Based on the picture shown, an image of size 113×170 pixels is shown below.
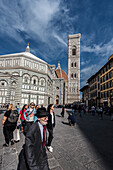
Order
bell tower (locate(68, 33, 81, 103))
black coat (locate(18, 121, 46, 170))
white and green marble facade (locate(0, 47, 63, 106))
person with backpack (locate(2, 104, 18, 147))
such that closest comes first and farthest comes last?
black coat (locate(18, 121, 46, 170)) → person with backpack (locate(2, 104, 18, 147)) → white and green marble facade (locate(0, 47, 63, 106)) → bell tower (locate(68, 33, 81, 103))

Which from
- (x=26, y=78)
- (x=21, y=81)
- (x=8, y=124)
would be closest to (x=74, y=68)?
(x=26, y=78)

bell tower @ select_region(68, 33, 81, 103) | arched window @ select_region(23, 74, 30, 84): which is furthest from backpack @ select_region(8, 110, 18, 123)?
bell tower @ select_region(68, 33, 81, 103)

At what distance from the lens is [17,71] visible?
90.1 ft

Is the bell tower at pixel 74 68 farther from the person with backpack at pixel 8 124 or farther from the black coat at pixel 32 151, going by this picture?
the black coat at pixel 32 151

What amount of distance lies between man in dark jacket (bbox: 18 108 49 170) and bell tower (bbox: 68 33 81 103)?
4720cm

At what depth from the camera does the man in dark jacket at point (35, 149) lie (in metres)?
1.54

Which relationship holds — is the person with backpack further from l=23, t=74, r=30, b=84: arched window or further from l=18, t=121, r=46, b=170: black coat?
l=23, t=74, r=30, b=84: arched window

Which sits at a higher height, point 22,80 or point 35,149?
point 22,80

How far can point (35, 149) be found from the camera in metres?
1.67

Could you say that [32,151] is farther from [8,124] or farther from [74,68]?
[74,68]

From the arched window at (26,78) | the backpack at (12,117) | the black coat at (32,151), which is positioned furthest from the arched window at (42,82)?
the black coat at (32,151)

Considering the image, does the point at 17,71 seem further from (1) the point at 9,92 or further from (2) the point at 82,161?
(2) the point at 82,161

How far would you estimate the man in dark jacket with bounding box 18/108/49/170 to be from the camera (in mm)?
1545

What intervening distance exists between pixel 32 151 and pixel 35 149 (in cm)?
8
